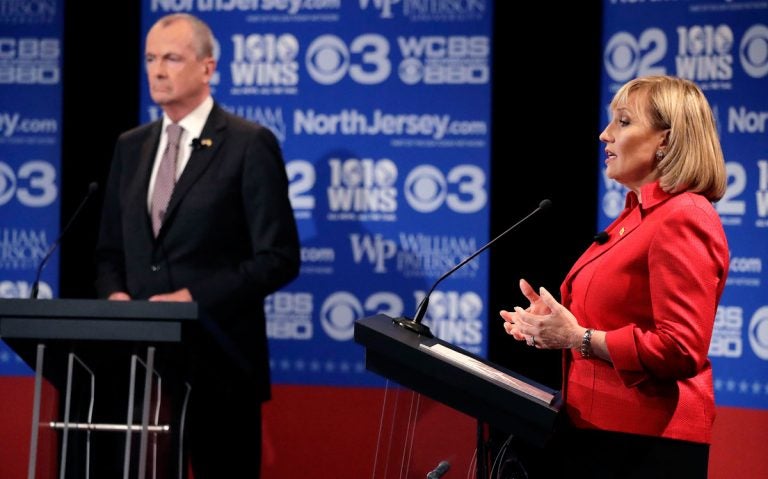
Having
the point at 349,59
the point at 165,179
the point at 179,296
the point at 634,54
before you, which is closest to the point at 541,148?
the point at 634,54

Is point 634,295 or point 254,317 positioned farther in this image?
point 254,317

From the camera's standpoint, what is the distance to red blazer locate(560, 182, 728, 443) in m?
2.07

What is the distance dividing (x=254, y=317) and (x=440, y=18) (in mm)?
1673

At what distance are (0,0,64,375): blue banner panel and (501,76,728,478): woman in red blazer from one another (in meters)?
2.95

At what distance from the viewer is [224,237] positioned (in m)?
3.52

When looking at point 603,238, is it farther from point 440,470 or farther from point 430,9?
point 430,9

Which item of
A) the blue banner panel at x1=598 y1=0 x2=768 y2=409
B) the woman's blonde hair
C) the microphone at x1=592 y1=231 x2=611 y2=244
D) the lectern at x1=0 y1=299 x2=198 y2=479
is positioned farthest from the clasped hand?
the blue banner panel at x1=598 y1=0 x2=768 y2=409

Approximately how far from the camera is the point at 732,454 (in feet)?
13.3

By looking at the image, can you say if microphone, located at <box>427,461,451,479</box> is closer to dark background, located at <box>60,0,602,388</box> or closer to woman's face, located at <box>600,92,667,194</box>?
woman's face, located at <box>600,92,667,194</box>

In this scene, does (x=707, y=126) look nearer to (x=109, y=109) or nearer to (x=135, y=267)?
(x=135, y=267)

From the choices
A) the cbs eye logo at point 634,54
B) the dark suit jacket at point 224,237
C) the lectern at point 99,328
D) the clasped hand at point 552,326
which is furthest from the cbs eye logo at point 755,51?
the lectern at point 99,328

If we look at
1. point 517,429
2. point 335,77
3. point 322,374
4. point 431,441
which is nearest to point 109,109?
point 335,77

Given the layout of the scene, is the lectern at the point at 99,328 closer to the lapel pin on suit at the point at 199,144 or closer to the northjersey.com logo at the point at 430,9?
the lapel pin on suit at the point at 199,144

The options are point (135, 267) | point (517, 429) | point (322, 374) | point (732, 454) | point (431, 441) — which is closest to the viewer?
point (517, 429)
